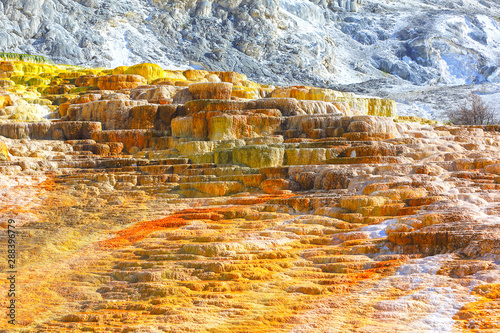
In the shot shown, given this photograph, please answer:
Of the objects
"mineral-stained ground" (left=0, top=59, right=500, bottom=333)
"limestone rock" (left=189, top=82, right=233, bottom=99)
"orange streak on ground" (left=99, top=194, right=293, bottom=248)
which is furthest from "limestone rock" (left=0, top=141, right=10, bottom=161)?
"limestone rock" (left=189, top=82, right=233, bottom=99)

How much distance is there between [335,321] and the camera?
4.02 metres

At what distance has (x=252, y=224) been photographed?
6547 millimetres

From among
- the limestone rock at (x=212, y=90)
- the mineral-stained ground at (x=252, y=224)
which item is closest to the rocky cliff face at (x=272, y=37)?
the limestone rock at (x=212, y=90)

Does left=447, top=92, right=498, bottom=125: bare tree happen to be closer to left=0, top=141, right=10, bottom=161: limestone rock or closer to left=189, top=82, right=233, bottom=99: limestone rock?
left=189, top=82, right=233, bottom=99: limestone rock

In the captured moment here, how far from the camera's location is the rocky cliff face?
101 feet

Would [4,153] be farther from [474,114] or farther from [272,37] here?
[272,37]

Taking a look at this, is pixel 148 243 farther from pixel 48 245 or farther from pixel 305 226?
pixel 305 226

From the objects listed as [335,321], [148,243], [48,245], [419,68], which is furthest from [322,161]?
[419,68]

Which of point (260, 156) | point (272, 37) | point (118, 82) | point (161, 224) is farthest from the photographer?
point (272, 37)

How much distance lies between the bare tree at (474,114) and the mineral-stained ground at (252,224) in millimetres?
8946

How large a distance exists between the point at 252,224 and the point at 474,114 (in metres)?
18.0

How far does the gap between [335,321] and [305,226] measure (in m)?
2.35

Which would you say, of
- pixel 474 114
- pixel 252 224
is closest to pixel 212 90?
pixel 252 224

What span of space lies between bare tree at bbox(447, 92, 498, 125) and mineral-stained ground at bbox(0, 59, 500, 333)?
8.95m
